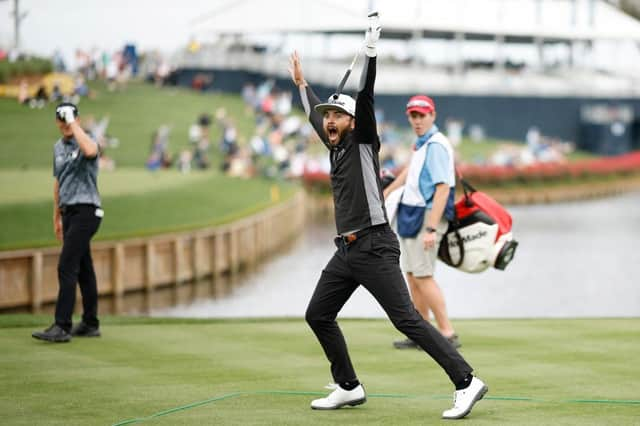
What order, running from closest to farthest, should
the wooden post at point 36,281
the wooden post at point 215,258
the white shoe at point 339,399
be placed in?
the white shoe at point 339,399 < the wooden post at point 36,281 < the wooden post at point 215,258

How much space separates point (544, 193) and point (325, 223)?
16069mm

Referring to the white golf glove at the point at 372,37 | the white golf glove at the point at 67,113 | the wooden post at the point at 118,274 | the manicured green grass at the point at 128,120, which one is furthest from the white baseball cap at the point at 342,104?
the manicured green grass at the point at 128,120

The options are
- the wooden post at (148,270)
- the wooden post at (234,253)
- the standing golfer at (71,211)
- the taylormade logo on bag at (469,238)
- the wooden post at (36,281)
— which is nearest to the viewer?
the standing golfer at (71,211)

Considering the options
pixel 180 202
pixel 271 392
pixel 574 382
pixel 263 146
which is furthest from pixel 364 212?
pixel 263 146

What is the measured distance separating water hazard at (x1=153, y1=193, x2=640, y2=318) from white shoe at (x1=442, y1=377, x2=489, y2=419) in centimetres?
1033

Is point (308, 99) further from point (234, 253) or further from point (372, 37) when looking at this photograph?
point (234, 253)

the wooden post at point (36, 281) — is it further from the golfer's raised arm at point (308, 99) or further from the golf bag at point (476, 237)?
the golfer's raised arm at point (308, 99)

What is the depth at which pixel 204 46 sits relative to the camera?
196 feet

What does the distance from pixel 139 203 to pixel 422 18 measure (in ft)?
141

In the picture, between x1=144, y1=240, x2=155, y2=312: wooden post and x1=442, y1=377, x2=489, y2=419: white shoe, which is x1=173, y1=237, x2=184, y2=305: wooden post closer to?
x1=144, y1=240, x2=155, y2=312: wooden post

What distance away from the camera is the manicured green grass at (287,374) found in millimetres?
6684

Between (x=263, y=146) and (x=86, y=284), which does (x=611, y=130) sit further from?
(x=86, y=284)

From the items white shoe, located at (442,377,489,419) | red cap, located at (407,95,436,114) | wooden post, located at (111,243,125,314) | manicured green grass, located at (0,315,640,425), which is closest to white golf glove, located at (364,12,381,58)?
white shoe, located at (442,377,489,419)

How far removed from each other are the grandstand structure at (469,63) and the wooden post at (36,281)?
40079mm
